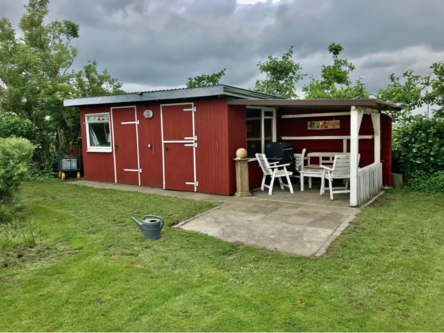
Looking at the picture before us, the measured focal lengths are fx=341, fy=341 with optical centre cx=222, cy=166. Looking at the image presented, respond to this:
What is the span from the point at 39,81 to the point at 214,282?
1062 centimetres

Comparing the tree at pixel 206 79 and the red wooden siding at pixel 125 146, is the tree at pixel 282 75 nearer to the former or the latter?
the tree at pixel 206 79

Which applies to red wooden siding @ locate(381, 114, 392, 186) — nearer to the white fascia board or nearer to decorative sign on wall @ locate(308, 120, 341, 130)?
decorative sign on wall @ locate(308, 120, 341, 130)

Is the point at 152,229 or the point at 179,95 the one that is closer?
the point at 152,229

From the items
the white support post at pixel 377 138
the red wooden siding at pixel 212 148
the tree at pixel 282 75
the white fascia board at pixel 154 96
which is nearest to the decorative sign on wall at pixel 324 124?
the white support post at pixel 377 138

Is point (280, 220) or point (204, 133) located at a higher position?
point (204, 133)

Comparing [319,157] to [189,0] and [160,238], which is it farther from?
[189,0]

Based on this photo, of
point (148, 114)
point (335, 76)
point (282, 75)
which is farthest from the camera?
point (282, 75)

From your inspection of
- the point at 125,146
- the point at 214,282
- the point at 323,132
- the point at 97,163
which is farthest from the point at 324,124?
the point at 97,163

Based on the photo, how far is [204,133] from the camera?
729 cm

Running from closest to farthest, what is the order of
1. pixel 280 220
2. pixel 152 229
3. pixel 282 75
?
pixel 152 229 → pixel 280 220 → pixel 282 75

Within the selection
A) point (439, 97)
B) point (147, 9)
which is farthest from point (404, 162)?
point (147, 9)

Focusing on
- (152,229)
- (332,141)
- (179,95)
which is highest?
(179,95)

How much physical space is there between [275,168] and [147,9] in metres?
6.64

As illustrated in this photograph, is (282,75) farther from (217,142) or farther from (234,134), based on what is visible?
(217,142)
